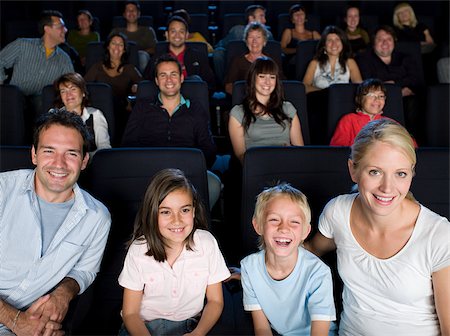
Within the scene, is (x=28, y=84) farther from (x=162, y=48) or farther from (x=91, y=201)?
(x=91, y=201)

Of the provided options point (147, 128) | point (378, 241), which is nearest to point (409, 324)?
point (378, 241)

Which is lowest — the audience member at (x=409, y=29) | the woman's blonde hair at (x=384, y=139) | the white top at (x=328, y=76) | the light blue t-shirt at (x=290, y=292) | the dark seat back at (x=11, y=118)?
the light blue t-shirt at (x=290, y=292)

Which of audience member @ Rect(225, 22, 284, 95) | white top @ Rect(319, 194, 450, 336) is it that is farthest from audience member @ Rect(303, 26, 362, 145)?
white top @ Rect(319, 194, 450, 336)

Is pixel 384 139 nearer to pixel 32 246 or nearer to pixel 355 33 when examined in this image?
pixel 32 246

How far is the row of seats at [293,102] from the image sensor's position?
3.04 meters

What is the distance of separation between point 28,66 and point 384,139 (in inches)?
120

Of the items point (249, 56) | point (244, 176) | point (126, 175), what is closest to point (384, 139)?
point (244, 176)

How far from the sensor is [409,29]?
5.43 meters

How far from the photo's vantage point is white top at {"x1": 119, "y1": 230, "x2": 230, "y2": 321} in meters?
1.64

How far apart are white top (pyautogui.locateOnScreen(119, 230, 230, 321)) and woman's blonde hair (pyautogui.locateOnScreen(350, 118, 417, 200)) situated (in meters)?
0.56

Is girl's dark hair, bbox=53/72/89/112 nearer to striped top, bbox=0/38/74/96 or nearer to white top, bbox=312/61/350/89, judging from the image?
striped top, bbox=0/38/74/96

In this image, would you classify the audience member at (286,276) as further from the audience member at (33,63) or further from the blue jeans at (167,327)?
the audience member at (33,63)

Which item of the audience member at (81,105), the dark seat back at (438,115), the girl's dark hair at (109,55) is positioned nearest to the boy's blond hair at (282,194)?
the audience member at (81,105)

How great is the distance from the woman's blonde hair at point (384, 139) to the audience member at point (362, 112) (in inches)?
57.9
